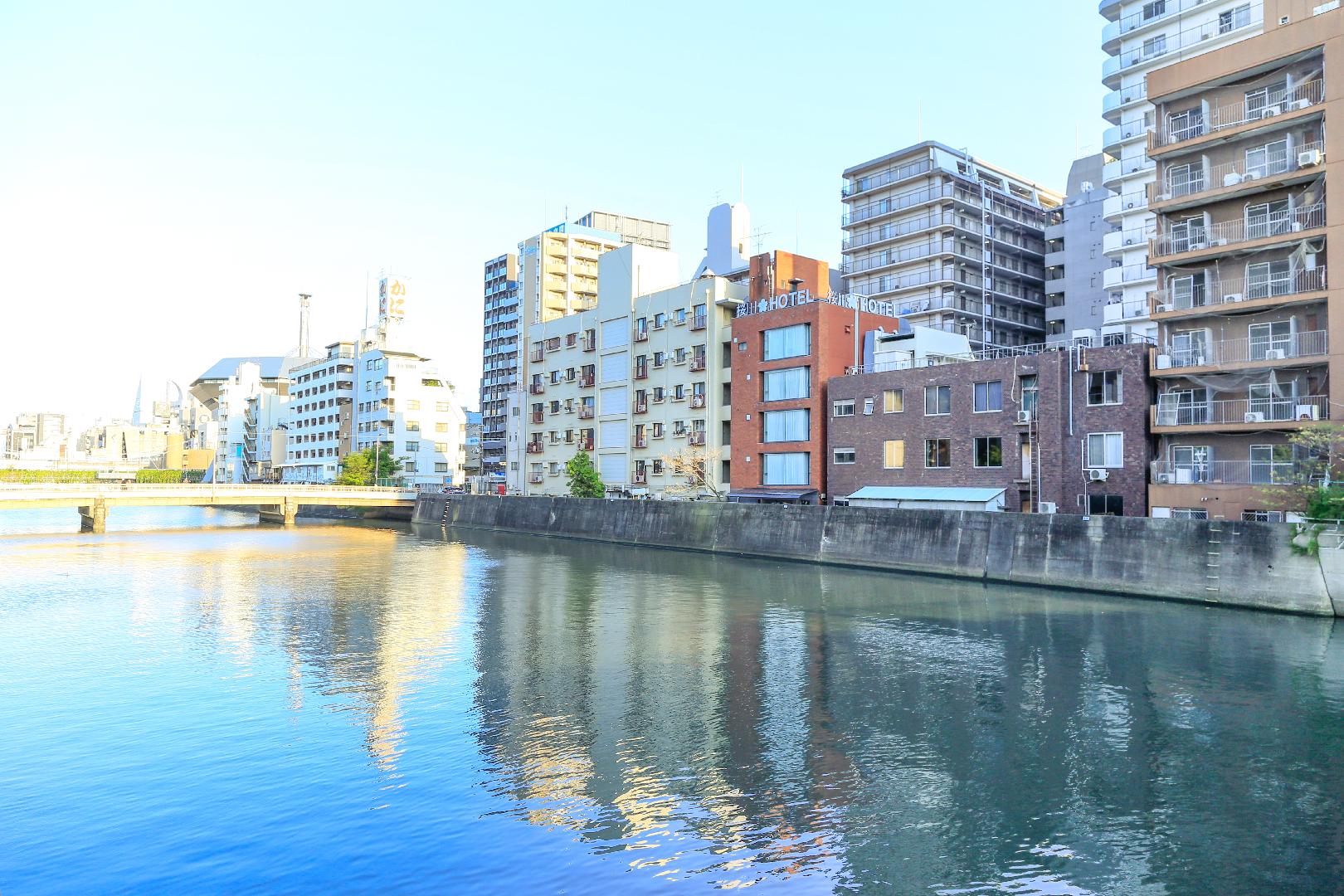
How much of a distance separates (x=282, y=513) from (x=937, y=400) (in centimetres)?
8714

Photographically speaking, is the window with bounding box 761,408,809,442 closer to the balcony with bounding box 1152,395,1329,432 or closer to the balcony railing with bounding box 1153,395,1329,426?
the balcony railing with bounding box 1153,395,1329,426

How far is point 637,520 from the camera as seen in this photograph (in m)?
73.8

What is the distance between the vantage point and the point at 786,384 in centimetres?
6838

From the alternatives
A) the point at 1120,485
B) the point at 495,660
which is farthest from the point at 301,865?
the point at 1120,485

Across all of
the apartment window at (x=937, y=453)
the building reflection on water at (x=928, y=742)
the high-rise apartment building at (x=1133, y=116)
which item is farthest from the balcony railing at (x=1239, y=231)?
the high-rise apartment building at (x=1133, y=116)

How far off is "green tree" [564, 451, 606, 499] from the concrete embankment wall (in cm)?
999

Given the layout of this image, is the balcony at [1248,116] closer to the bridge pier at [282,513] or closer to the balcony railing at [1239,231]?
the balcony railing at [1239,231]

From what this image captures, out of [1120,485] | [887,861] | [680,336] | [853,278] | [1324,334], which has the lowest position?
[887,861]

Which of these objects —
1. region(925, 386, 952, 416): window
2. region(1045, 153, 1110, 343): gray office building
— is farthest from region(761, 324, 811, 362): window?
region(1045, 153, 1110, 343): gray office building

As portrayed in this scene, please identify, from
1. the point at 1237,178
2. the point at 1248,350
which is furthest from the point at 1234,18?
the point at 1248,350

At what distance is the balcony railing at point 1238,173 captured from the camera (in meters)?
42.0

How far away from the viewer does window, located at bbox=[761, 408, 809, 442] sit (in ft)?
219

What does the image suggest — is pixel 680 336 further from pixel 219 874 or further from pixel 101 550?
pixel 219 874

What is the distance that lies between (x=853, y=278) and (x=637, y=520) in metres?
40.8
